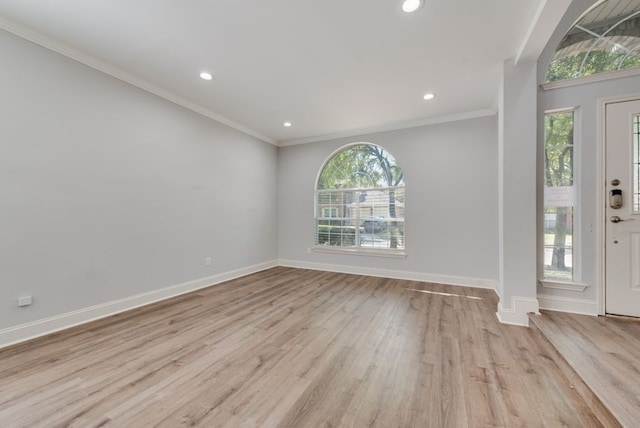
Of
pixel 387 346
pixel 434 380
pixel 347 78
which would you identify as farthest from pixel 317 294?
pixel 347 78

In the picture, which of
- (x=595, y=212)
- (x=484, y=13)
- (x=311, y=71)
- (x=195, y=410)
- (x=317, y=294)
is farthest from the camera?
(x=317, y=294)

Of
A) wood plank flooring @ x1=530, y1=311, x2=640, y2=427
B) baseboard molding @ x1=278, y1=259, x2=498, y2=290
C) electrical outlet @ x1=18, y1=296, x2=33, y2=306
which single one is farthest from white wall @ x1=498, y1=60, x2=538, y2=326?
electrical outlet @ x1=18, y1=296, x2=33, y2=306

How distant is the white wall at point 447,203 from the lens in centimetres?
382

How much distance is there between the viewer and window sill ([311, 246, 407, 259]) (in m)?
4.44

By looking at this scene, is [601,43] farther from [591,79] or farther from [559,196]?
[559,196]

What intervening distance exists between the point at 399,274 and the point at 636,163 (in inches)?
120

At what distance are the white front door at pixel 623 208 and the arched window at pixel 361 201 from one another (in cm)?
244

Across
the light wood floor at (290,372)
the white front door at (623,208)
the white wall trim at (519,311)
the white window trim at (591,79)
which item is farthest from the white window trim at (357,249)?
the white front door at (623,208)

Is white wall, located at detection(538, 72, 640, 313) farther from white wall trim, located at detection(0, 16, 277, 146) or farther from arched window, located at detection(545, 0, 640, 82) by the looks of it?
white wall trim, located at detection(0, 16, 277, 146)

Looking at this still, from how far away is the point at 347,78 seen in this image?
295 centimetres

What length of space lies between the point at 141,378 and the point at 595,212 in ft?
14.3

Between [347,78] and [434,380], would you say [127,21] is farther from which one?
[434,380]

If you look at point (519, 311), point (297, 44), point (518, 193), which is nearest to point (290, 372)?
point (519, 311)

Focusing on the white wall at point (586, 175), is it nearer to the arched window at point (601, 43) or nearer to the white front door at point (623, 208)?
the white front door at point (623, 208)
